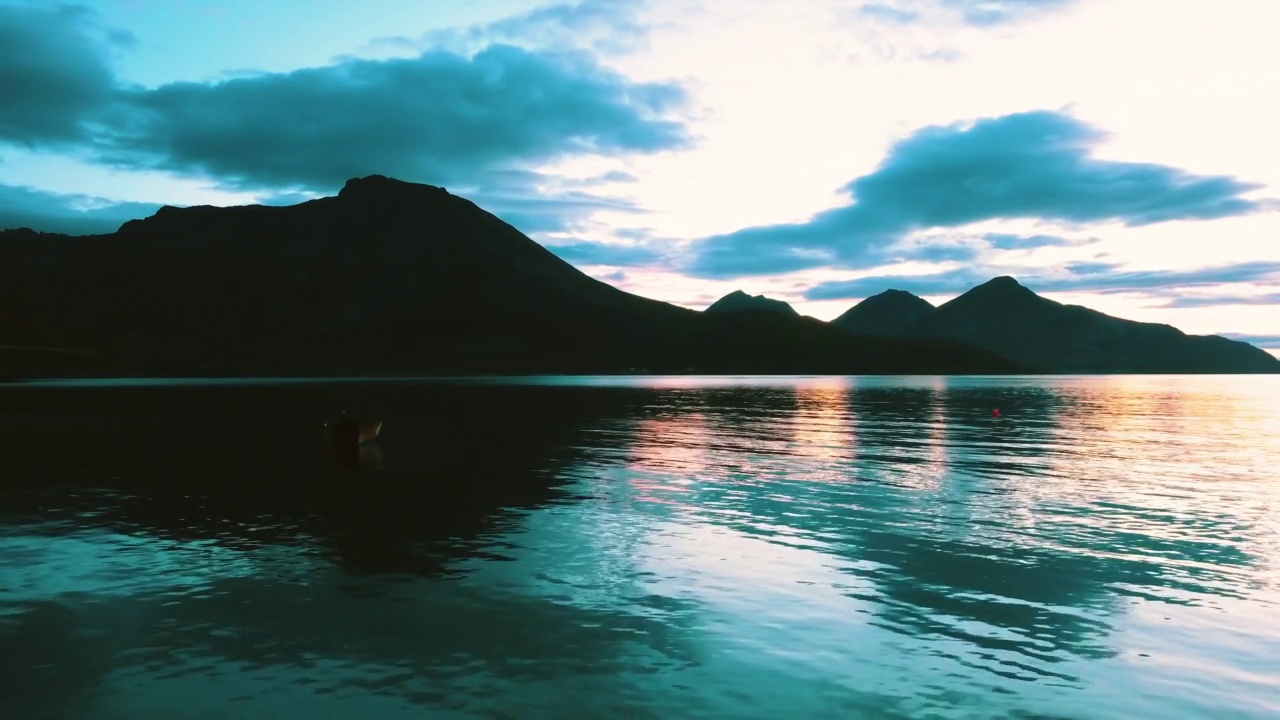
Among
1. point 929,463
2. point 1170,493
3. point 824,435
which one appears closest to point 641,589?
point 1170,493

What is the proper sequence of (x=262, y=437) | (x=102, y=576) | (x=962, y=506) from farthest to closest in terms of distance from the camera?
1. (x=262, y=437)
2. (x=962, y=506)
3. (x=102, y=576)

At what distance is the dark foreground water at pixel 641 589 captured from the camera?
616 inches

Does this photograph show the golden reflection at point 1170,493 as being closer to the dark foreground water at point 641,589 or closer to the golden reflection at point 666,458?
the dark foreground water at point 641,589

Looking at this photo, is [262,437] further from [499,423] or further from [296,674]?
[296,674]

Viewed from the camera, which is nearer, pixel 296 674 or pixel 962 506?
pixel 296 674

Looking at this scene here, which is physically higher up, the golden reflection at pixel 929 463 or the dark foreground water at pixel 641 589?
the golden reflection at pixel 929 463

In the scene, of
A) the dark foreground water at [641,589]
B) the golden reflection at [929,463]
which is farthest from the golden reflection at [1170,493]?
the golden reflection at [929,463]

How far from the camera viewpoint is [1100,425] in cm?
8800

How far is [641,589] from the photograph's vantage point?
907 inches

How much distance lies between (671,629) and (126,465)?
1841 inches

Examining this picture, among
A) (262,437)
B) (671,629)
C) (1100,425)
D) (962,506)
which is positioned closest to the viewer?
(671,629)

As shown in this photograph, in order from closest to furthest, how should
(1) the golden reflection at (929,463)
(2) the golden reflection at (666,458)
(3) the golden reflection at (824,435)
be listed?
(2) the golden reflection at (666,458)
(1) the golden reflection at (929,463)
(3) the golden reflection at (824,435)

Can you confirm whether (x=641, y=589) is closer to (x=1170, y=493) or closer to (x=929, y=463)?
(x=1170, y=493)

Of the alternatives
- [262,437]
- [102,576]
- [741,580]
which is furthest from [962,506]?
[262,437]
